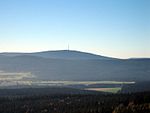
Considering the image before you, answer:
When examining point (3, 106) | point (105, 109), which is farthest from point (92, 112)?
point (3, 106)

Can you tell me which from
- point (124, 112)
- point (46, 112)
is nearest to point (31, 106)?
point (46, 112)

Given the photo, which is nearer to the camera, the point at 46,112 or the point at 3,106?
the point at 46,112

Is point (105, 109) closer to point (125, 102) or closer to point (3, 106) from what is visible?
point (125, 102)

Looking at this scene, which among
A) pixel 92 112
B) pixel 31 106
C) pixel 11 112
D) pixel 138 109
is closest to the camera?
pixel 138 109

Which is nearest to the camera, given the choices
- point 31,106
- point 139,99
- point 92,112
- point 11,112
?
point 92,112

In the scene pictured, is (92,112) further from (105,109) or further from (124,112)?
(124,112)

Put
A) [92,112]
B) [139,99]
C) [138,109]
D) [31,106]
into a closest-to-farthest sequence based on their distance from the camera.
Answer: [138,109] < [92,112] < [139,99] < [31,106]

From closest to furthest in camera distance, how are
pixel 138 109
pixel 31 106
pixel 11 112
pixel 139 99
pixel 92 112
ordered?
1. pixel 138 109
2. pixel 92 112
3. pixel 139 99
4. pixel 11 112
5. pixel 31 106

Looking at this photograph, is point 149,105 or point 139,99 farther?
point 139,99

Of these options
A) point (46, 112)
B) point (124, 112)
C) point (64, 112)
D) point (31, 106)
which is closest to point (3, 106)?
point (31, 106)
